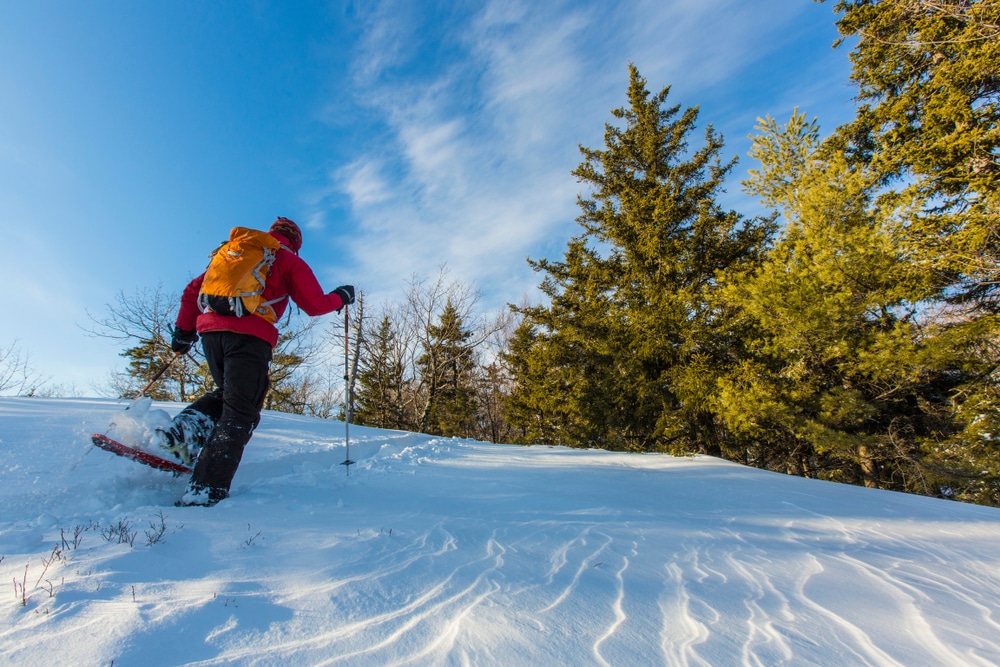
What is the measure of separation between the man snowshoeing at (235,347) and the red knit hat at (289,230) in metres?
0.28

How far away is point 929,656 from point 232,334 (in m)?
3.40

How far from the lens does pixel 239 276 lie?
2590 millimetres

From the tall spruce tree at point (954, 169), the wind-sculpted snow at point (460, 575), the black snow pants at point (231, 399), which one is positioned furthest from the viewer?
the tall spruce tree at point (954, 169)

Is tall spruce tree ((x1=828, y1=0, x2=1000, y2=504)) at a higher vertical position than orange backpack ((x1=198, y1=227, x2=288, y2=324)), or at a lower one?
higher

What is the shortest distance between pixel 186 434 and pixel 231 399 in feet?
1.66

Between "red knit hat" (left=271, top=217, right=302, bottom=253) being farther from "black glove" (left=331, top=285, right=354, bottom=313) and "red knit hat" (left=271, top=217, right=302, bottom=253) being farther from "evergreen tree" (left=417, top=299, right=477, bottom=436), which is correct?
"evergreen tree" (left=417, top=299, right=477, bottom=436)

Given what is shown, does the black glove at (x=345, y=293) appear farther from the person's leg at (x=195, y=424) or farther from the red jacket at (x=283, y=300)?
the person's leg at (x=195, y=424)

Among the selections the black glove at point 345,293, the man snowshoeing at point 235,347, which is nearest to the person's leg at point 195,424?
the man snowshoeing at point 235,347

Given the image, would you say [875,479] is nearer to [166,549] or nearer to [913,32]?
[913,32]

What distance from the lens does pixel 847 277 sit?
287 inches

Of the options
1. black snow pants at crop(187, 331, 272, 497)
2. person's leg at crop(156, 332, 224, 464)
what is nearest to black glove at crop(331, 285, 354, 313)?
black snow pants at crop(187, 331, 272, 497)

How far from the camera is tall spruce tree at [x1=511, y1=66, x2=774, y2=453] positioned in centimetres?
941

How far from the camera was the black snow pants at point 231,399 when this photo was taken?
2367mm

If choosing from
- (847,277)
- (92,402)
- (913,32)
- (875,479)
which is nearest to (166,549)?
(92,402)
